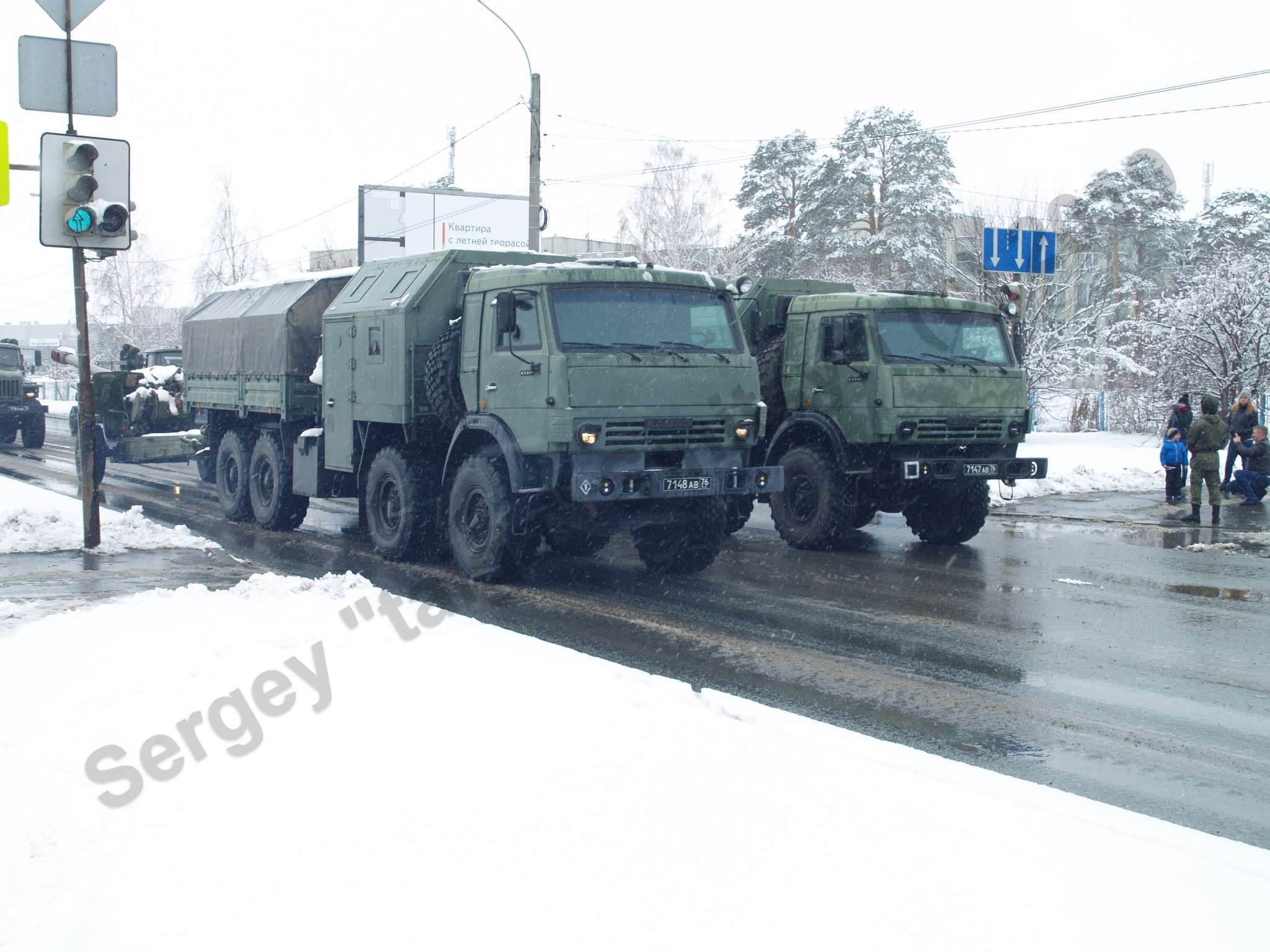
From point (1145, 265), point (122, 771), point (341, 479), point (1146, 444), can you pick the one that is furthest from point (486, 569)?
point (1145, 265)

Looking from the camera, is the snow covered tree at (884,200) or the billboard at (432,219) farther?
the snow covered tree at (884,200)

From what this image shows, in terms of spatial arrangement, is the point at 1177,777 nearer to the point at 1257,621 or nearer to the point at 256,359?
the point at 1257,621

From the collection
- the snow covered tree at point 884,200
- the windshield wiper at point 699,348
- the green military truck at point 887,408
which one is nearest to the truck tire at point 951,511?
the green military truck at point 887,408

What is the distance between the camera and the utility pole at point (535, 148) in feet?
76.0

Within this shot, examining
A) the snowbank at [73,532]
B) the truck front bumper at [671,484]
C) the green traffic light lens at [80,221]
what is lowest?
the snowbank at [73,532]

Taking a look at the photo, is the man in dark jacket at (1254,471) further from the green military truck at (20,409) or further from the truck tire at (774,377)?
the green military truck at (20,409)

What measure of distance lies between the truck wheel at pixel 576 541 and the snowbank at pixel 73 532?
344 centimetres

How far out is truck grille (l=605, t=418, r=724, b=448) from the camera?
380 inches

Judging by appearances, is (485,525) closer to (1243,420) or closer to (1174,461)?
(1174,461)

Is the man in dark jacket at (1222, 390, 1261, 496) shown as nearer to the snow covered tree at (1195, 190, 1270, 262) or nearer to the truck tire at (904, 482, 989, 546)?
the truck tire at (904, 482, 989, 546)

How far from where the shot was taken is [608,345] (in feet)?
32.0

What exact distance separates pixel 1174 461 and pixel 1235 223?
3772 cm

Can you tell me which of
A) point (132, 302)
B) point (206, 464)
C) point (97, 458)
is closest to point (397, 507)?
point (97, 458)

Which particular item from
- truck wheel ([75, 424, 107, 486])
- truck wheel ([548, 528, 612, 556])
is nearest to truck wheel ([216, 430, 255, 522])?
truck wheel ([75, 424, 107, 486])
